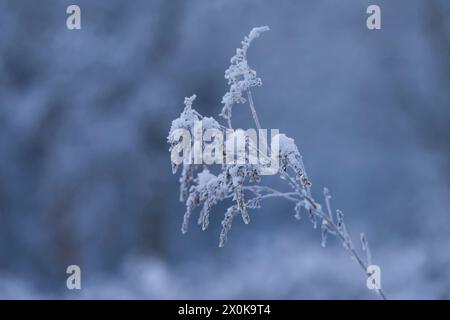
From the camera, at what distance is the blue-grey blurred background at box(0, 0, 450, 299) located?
489cm

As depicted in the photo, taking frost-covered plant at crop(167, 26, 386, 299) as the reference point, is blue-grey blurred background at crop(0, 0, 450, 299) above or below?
above

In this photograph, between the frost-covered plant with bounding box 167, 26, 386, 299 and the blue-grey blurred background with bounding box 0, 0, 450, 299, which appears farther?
the blue-grey blurred background with bounding box 0, 0, 450, 299

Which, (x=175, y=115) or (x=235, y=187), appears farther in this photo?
(x=175, y=115)

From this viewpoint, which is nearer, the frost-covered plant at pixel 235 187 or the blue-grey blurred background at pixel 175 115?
the frost-covered plant at pixel 235 187

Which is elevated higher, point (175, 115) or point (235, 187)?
point (175, 115)

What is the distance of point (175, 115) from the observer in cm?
543

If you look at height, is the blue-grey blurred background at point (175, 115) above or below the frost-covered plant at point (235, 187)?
above

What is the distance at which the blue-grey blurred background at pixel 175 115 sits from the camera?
4887 millimetres

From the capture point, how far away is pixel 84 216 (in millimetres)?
5449

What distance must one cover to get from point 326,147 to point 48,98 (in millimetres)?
3006

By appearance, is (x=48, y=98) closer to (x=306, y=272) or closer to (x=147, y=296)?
(x=147, y=296)
